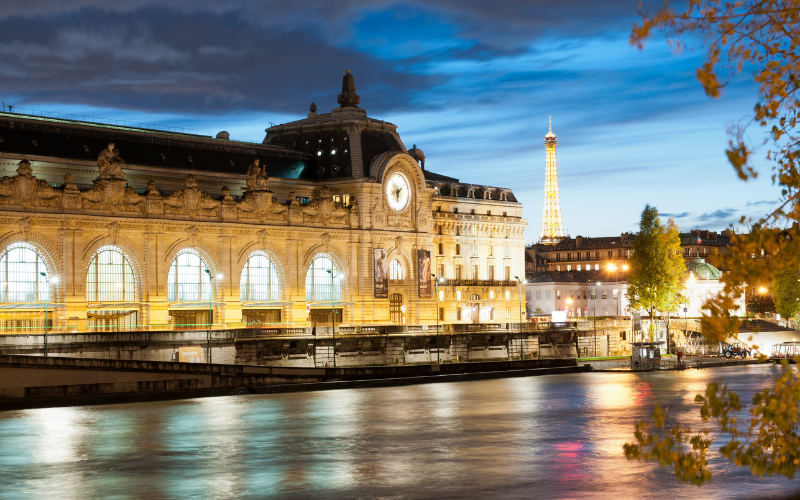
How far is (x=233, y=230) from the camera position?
317 feet

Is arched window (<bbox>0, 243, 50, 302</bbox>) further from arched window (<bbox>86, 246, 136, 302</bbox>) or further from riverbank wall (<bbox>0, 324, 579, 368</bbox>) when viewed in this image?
riverbank wall (<bbox>0, 324, 579, 368</bbox>)

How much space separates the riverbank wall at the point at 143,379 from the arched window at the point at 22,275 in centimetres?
2849

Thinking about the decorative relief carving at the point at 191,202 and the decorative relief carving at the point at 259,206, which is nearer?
the decorative relief carving at the point at 191,202

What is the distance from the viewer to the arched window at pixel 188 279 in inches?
3607

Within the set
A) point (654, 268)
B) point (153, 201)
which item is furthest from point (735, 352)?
point (153, 201)

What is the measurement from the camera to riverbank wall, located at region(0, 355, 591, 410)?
165 ft

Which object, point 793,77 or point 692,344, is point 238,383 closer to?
point 793,77

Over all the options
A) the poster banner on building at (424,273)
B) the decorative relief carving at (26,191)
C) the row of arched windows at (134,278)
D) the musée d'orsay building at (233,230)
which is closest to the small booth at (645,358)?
the musée d'orsay building at (233,230)

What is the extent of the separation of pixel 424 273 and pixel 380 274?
290 inches

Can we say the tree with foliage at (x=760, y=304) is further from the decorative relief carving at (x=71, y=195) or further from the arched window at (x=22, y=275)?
the arched window at (x=22, y=275)

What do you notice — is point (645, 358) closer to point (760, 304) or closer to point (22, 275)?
point (22, 275)

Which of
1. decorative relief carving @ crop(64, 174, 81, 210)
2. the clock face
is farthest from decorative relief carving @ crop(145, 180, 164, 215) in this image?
the clock face

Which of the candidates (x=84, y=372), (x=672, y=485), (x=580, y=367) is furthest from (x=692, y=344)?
(x=672, y=485)

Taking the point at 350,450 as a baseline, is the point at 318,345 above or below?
above
